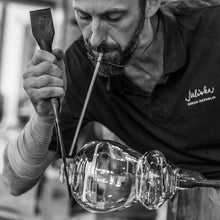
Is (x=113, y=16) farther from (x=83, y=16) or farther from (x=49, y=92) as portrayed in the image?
(x=49, y=92)

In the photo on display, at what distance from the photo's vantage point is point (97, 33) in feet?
3.64

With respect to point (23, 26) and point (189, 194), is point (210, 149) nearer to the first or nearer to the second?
point (189, 194)

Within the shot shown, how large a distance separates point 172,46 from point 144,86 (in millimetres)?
117

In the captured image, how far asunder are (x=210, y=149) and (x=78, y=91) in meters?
0.34

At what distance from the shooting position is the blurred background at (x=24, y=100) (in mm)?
2414

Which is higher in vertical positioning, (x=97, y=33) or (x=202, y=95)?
(x=97, y=33)

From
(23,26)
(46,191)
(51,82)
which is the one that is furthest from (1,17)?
(51,82)

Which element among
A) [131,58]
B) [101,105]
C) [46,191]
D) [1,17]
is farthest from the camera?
[1,17]

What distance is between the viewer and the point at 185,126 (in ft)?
4.09

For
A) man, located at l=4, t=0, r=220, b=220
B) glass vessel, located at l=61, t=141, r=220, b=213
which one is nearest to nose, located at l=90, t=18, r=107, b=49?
man, located at l=4, t=0, r=220, b=220

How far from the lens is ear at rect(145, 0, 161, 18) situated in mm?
1230

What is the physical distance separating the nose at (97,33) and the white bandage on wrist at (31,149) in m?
0.19

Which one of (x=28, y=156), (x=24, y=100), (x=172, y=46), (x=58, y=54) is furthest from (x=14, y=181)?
(x=24, y=100)

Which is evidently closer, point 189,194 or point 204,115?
point 189,194
